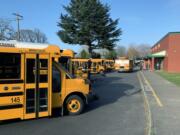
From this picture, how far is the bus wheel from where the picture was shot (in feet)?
37.2

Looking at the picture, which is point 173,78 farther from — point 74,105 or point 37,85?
point 37,85

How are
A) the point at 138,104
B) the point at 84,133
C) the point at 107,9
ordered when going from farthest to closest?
the point at 107,9 → the point at 138,104 → the point at 84,133

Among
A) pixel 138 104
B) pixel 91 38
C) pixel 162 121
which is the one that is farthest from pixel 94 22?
pixel 162 121

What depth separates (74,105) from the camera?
11.5 m

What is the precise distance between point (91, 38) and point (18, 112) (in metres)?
49.1

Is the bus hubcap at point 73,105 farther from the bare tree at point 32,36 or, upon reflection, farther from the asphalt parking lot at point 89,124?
the bare tree at point 32,36

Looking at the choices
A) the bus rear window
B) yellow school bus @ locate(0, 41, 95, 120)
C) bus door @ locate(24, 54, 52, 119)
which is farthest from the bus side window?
the bus rear window

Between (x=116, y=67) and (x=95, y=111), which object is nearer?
(x=95, y=111)

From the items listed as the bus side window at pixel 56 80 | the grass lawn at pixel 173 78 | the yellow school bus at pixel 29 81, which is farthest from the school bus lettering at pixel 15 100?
the grass lawn at pixel 173 78

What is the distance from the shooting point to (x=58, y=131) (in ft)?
29.2

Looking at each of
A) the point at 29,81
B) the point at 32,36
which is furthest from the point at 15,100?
the point at 32,36

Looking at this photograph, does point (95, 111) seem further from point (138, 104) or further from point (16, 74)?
point (16, 74)

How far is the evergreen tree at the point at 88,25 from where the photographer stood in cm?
5794

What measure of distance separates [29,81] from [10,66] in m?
0.78
